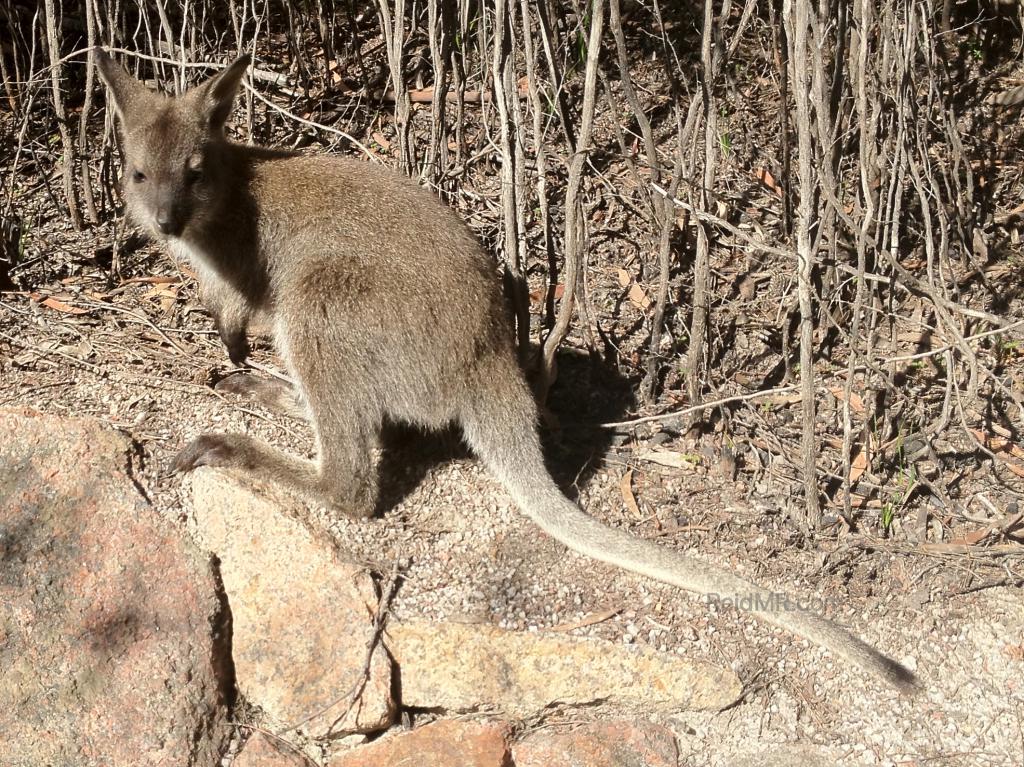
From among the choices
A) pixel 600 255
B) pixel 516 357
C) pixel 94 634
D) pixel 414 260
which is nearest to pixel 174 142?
pixel 414 260

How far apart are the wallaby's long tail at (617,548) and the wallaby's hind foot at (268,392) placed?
959 mm

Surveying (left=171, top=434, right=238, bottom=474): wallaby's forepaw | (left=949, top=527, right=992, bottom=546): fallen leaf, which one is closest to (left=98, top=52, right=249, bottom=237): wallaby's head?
(left=171, top=434, right=238, bottom=474): wallaby's forepaw

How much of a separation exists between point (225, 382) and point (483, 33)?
6.89 ft

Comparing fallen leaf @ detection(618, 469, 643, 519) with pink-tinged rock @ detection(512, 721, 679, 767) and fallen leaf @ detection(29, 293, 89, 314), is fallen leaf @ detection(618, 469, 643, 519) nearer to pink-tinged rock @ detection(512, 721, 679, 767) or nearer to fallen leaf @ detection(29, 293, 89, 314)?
pink-tinged rock @ detection(512, 721, 679, 767)

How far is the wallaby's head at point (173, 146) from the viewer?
4539mm

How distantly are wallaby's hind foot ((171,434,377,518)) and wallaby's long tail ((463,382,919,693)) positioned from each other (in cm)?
53

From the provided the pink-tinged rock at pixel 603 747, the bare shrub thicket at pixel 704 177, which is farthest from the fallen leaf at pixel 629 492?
the pink-tinged rock at pixel 603 747

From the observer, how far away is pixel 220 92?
470cm

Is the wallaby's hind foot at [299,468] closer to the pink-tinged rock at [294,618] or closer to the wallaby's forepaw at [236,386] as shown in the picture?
the pink-tinged rock at [294,618]

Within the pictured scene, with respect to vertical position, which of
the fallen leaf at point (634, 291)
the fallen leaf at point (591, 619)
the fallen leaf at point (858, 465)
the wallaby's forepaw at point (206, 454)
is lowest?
the fallen leaf at point (591, 619)

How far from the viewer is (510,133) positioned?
488cm

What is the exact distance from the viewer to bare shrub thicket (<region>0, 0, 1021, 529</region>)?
4.35 meters

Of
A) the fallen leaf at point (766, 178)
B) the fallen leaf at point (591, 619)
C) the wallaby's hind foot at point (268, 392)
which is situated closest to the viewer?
the fallen leaf at point (591, 619)

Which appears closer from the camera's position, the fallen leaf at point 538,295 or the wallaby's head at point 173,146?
the wallaby's head at point 173,146
